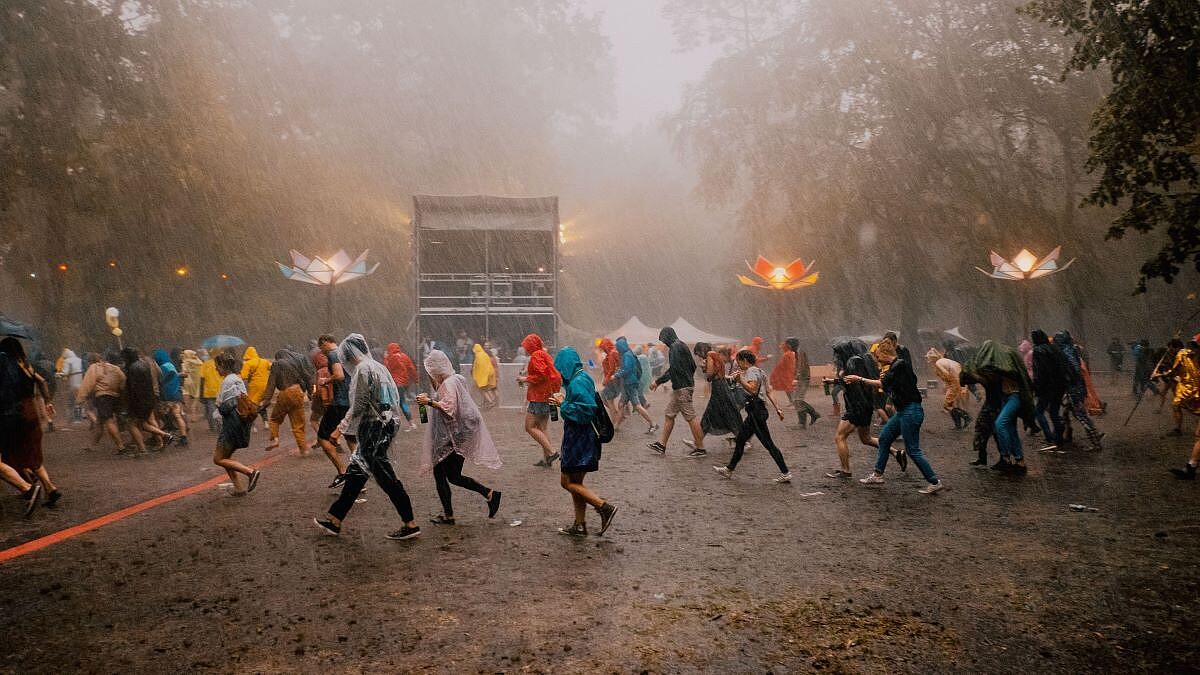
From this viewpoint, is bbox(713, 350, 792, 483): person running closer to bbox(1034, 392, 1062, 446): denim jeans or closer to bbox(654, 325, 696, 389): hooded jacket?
bbox(654, 325, 696, 389): hooded jacket

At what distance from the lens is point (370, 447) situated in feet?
18.6

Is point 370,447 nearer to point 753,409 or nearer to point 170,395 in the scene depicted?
point 753,409

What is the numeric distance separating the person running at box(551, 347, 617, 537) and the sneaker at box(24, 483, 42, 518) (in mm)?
4834

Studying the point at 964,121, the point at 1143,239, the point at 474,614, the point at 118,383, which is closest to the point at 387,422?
the point at 474,614

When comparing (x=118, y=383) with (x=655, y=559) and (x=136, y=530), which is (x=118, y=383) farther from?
(x=655, y=559)

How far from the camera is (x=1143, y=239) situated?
77.3ft

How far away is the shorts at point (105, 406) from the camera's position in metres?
10.4

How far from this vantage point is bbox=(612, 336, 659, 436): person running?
12.2 metres

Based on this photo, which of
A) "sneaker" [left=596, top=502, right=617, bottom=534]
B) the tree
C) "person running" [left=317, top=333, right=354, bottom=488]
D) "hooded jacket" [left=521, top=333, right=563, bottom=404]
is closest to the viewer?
"sneaker" [left=596, top=502, right=617, bottom=534]

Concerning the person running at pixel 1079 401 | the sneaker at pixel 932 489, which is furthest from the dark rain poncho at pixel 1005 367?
the person running at pixel 1079 401

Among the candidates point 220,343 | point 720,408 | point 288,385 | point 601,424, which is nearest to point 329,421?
point 288,385

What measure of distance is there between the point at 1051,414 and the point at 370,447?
355 inches

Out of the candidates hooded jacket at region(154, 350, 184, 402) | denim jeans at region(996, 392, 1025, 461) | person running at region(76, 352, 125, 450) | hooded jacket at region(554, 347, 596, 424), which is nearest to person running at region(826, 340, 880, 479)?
denim jeans at region(996, 392, 1025, 461)

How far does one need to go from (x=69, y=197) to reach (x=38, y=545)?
15.6 meters
